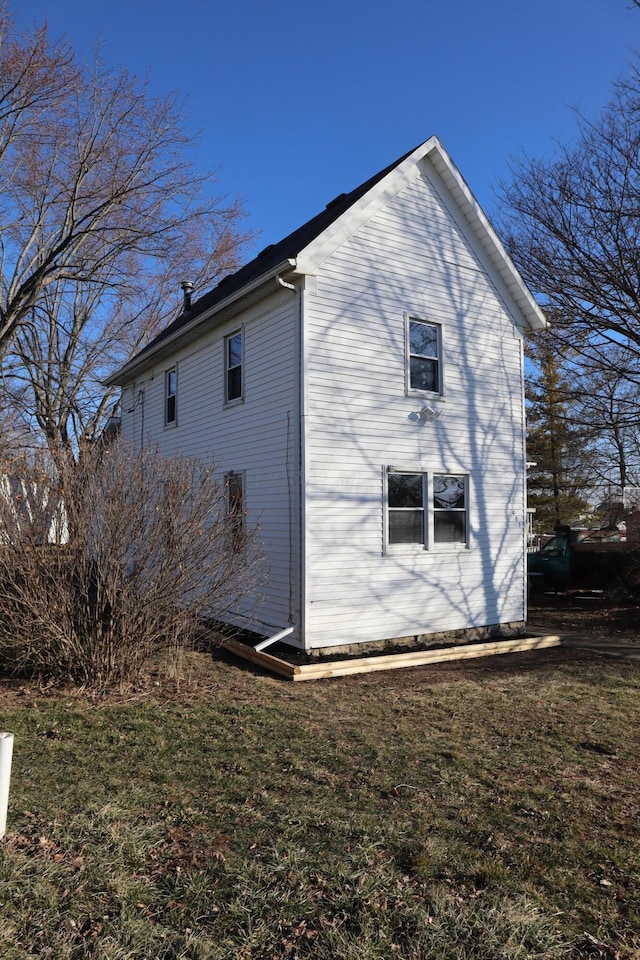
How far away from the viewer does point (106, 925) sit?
2951 mm

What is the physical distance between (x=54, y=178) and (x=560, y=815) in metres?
19.5

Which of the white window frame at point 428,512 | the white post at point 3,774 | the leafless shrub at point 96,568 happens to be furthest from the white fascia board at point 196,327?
the white post at point 3,774

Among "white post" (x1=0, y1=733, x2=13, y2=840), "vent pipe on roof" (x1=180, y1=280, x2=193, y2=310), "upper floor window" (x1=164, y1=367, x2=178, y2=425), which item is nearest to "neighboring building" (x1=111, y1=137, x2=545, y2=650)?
"upper floor window" (x1=164, y1=367, x2=178, y2=425)

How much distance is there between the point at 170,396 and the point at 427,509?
22.9 feet

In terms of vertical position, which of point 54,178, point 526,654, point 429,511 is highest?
point 54,178

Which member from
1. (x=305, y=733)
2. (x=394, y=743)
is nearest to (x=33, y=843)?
(x=305, y=733)

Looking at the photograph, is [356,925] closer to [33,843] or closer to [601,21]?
[33,843]

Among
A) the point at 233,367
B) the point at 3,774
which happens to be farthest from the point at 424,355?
the point at 3,774

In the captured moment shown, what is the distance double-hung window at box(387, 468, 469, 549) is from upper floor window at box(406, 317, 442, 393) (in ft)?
5.14

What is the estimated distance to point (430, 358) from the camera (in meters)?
10.9

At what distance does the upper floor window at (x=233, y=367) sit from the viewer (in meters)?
11.4

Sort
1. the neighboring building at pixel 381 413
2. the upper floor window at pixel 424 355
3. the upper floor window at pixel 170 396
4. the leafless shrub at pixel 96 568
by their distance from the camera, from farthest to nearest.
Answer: the upper floor window at pixel 170 396
the upper floor window at pixel 424 355
the neighboring building at pixel 381 413
the leafless shrub at pixel 96 568

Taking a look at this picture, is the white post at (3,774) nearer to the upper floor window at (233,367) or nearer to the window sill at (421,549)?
the window sill at (421,549)

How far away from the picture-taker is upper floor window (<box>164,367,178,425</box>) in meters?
14.3
